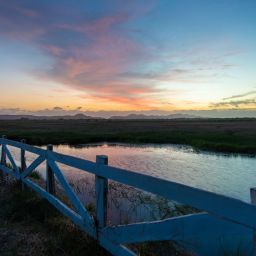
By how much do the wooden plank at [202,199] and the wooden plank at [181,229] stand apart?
9 centimetres

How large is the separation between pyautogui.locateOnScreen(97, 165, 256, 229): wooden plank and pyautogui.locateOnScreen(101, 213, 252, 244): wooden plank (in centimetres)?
9

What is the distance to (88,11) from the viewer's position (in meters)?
16.6

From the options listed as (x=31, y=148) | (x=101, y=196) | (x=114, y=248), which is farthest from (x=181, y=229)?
(x=31, y=148)

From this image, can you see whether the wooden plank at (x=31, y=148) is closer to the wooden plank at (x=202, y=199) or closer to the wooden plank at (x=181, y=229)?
the wooden plank at (x=181, y=229)

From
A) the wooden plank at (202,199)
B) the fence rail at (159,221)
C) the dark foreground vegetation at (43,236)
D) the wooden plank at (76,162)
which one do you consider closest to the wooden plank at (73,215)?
the fence rail at (159,221)

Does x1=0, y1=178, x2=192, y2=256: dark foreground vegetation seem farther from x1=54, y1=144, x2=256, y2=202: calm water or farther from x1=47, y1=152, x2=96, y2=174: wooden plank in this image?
x1=54, y1=144, x2=256, y2=202: calm water

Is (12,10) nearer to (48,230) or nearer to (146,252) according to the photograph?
(48,230)

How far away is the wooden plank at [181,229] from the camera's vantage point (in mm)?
2945

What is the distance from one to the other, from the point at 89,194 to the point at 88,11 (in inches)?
381

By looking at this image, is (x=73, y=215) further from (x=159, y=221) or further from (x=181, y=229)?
(x=181, y=229)

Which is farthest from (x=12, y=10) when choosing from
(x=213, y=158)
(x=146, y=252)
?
(x=213, y=158)

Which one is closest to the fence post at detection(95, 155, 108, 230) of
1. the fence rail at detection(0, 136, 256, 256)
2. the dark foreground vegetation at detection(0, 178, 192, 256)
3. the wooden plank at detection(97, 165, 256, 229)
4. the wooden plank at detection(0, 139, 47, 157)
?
the fence rail at detection(0, 136, 256, 256)

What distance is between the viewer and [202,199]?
3145 mm

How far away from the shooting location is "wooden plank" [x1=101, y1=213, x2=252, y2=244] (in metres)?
2.95
